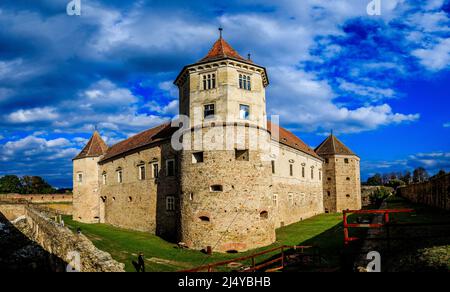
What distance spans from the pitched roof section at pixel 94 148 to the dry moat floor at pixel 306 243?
1433 centimetres

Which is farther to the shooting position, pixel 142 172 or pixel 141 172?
pixel 141 172

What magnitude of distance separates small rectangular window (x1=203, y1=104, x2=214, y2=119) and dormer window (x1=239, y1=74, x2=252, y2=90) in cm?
244

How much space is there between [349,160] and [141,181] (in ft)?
103

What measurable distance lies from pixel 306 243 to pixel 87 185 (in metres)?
28.6

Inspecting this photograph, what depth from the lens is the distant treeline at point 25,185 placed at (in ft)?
287

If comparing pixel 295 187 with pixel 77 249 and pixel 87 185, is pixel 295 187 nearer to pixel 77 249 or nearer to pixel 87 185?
pixel 87 185

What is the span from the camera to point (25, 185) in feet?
304

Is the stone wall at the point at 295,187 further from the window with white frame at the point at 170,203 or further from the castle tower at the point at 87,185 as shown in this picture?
the castle tower at the point at 87,185

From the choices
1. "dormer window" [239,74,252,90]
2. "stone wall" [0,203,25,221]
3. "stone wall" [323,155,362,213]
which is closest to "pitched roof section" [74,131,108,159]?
"stone wall" [0,203,25,221]

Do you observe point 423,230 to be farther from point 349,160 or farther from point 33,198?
point 33,198

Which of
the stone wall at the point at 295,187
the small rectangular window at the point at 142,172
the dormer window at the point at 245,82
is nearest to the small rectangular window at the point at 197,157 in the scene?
the dormer window at the point at 245,82

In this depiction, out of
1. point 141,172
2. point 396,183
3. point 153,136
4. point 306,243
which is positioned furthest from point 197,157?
point 396,183
